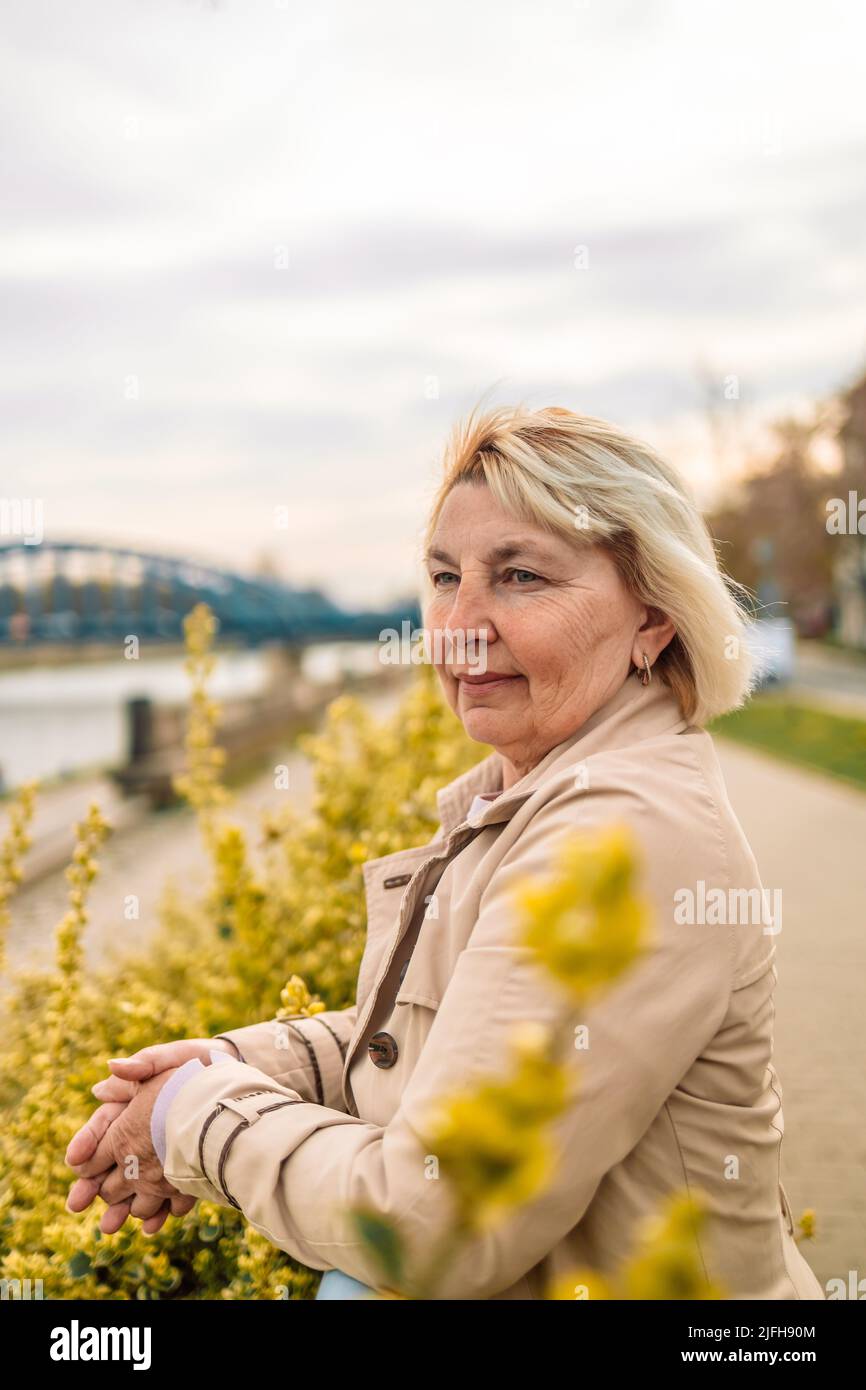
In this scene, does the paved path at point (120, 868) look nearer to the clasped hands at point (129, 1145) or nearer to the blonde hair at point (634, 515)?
the clasped hands at point (129, 1145)

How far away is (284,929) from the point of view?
3.66 metres

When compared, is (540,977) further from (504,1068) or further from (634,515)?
(634,515)

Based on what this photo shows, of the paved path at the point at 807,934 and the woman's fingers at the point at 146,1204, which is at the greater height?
the woman's fingers at the point at 146,1204

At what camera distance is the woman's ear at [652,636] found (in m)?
1.88

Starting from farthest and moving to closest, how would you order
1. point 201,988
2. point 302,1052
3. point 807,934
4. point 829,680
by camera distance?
point 829,680 → point 807,934 → point 201,988 → point 302,1052

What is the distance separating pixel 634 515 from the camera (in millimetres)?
1800

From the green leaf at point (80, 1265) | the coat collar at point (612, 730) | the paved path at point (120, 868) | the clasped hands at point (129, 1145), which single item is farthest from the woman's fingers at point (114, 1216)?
the paved path at point (120, 868)

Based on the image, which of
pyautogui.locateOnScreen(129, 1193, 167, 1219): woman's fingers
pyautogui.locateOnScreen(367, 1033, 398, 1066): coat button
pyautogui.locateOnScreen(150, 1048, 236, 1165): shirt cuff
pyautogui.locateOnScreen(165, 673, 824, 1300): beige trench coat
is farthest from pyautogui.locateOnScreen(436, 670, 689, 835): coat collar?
pyautogui.locateOnScreen(129, 1193, 167, 1219): woman's fingers

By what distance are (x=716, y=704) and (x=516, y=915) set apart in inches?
25.5

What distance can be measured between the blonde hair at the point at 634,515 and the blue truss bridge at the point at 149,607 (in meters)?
33.0


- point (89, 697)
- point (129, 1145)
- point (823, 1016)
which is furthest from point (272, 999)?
point (89, 697)

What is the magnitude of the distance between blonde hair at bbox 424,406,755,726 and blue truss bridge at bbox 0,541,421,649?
3299 cm

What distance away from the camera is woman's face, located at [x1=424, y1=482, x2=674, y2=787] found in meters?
1.83

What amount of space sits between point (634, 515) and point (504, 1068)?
2.82ft
